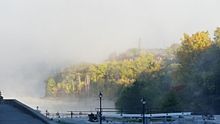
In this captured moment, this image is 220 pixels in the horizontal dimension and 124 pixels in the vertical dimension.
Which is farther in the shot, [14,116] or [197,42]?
[197,42]

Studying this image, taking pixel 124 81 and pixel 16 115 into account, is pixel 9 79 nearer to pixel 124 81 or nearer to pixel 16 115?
pixel 124 81

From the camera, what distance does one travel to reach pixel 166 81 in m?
63.8

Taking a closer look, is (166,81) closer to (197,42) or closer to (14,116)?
(197,42)

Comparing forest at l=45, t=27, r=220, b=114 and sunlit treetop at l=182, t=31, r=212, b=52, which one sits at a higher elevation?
sunlit treetop at l=182, t=31, r=212, b=52

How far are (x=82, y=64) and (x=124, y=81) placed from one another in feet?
68.5

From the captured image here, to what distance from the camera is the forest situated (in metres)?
52.8

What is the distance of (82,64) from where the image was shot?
313 ft

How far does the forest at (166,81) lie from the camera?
5284 cm

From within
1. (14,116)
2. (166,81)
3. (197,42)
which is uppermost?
(197,42)

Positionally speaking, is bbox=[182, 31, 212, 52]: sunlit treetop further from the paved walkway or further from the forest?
the paved walkway

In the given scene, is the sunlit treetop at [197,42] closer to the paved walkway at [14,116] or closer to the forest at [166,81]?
the forest at [166,81]

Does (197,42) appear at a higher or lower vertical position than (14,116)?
higher

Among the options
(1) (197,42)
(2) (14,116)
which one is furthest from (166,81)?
(2) (14,116)

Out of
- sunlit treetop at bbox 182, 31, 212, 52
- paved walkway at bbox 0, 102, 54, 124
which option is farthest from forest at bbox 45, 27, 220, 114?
paved walkway at bbox 0, 102, 54, 124
